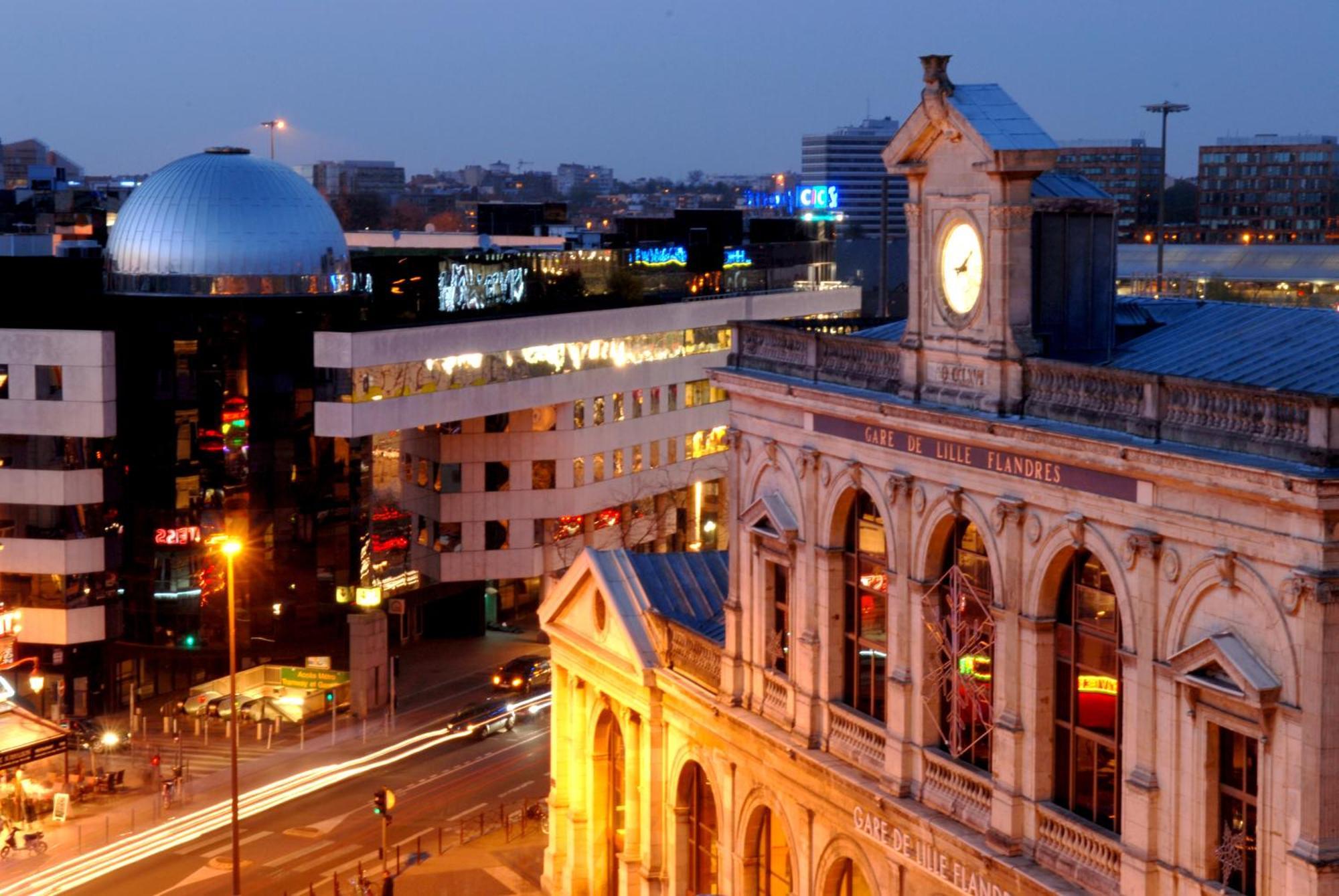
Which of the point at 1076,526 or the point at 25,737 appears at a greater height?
the point at 1076,526

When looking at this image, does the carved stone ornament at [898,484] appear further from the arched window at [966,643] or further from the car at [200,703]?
the car at [200,703]

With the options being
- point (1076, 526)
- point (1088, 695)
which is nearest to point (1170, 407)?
point (1076, 526)

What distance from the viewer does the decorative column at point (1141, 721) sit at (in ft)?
109

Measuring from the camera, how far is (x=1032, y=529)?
3656cm

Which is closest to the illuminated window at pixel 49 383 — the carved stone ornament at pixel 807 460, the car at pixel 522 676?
the car at pixel 522 676

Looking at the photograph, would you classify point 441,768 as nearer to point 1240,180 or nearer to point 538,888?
point 538,888

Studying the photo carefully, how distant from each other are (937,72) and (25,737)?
121 feet

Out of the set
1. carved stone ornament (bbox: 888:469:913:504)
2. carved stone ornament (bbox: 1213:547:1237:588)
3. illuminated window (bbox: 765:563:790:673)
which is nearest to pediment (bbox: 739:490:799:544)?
illuminated window (bbox: 765:563:790:673)

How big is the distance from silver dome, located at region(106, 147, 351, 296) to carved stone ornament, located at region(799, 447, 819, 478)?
164 feet

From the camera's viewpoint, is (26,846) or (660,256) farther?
(660,256)

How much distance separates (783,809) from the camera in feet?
153

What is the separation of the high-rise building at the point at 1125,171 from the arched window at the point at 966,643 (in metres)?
111

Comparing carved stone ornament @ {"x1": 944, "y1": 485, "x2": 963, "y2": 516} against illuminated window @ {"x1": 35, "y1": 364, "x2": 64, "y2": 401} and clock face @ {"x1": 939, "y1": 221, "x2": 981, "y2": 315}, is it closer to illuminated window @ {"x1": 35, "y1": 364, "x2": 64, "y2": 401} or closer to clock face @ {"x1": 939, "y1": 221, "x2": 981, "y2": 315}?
clock face @ {"x1": 939, "y1": 221, "x2": 981, "y2": 315}

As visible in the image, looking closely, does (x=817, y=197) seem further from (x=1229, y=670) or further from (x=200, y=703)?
(x=1229, y=670)
